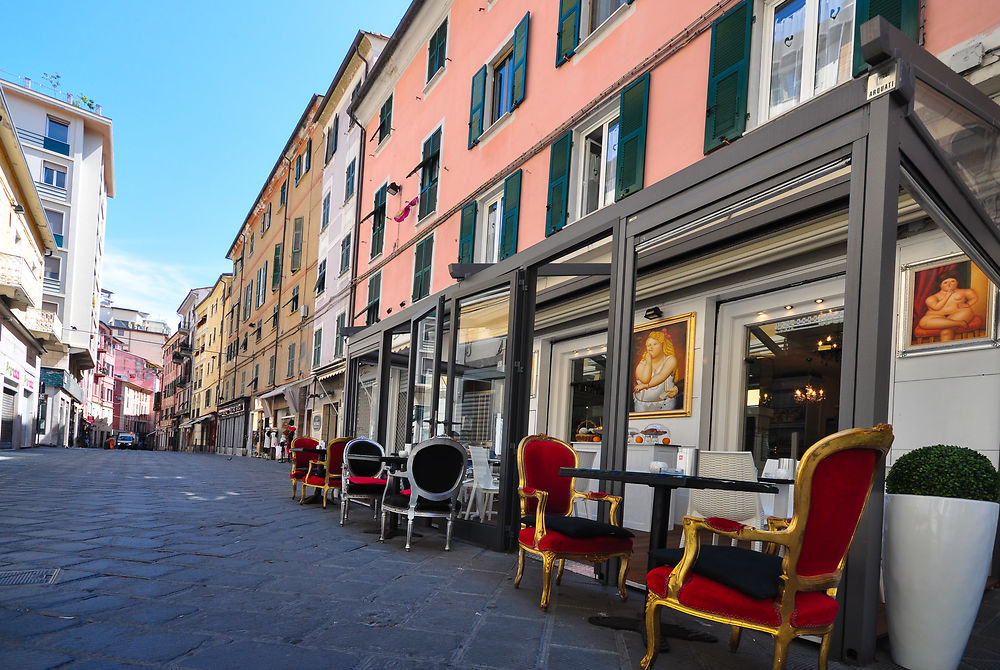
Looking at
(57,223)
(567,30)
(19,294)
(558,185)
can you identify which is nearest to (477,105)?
(567,30)

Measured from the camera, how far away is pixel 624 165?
324 inches

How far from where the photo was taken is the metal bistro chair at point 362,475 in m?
7.64

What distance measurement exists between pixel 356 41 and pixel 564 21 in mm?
12614

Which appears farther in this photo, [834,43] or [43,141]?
[43,141]

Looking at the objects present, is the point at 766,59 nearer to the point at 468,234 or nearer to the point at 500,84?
the point at 500,84

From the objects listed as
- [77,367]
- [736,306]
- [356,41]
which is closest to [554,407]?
[736,306]

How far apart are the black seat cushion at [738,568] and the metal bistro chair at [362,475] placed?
479cm

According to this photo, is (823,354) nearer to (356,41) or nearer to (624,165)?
(624,165)

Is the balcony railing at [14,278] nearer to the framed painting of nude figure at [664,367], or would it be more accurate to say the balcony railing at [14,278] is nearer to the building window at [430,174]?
the building window at [430,174]

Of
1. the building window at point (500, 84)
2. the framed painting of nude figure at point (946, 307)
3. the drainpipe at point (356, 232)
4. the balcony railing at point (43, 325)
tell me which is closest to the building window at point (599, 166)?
the building window at point (500, 84)

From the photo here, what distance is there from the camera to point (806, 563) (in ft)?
9.18

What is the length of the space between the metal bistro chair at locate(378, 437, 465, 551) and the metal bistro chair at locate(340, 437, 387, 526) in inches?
41.6

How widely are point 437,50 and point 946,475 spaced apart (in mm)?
13359

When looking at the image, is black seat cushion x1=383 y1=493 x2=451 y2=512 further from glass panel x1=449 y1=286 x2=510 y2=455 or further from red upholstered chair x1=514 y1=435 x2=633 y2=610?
red upholstered chair x1=514 y1=435 x2=633 y2=610
